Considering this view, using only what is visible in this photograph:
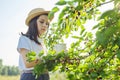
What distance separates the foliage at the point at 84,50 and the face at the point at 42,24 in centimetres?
128

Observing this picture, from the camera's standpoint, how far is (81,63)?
246 centimetres

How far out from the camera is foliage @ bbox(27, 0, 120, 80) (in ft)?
5.80

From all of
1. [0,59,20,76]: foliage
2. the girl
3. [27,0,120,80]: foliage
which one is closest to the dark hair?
the girl

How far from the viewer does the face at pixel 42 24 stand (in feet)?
12.8

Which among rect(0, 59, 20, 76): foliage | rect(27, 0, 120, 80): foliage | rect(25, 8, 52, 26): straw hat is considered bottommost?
rect(0, 59, 20, 76): foliage

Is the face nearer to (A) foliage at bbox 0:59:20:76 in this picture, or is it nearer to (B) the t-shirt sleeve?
(B) the t-shirt sleeve

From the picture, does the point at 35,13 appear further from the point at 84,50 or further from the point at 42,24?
the point at 84,50

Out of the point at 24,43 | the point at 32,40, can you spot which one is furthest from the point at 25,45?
the point at 32,40

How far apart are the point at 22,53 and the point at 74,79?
1535mm

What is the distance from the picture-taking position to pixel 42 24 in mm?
3951

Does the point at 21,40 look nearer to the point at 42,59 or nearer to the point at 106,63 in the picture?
the point at 42,59

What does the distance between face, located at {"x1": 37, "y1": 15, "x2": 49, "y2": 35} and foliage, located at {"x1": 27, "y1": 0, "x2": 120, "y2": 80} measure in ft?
4.20

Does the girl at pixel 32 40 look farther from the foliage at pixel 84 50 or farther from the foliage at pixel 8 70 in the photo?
the foliage at pixel 8 70

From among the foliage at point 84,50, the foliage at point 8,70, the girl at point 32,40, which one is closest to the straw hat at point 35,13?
the girl at point 32,40
